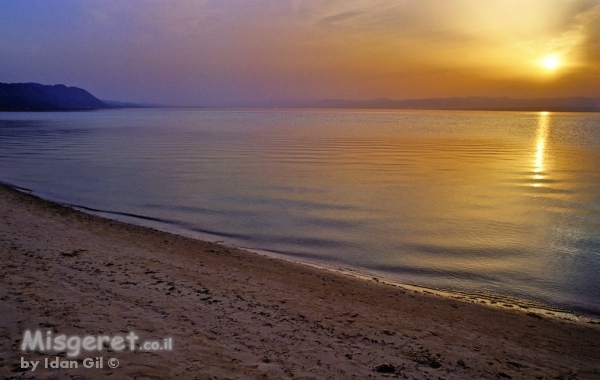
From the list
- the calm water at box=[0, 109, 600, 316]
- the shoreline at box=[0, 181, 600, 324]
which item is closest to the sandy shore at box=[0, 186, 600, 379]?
the shoreline at box=[0, 181, 600, 324]

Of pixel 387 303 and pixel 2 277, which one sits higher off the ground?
pixel 2 277

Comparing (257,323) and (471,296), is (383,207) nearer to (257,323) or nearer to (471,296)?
(471,296)

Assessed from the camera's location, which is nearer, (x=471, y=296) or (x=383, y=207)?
(x=471, y=296)

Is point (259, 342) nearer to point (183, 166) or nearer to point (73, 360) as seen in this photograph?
point (73, 360)

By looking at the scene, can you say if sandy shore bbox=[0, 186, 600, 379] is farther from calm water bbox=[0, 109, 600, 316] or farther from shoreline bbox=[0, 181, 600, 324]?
calm water bbox=[0, 109, 600, 316]

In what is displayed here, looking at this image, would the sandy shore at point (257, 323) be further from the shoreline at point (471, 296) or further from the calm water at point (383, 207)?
the calm water at point (383, 207)

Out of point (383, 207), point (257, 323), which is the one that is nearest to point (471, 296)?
point (257, 323)

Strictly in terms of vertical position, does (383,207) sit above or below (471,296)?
above

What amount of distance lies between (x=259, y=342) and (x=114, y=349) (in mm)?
1751

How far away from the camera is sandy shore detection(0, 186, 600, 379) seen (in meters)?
4.87

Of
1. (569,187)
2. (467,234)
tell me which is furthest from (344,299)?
(569,187)

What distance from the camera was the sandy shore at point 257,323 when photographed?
4.87 m

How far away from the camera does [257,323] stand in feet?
19.7

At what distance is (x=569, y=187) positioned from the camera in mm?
20094
